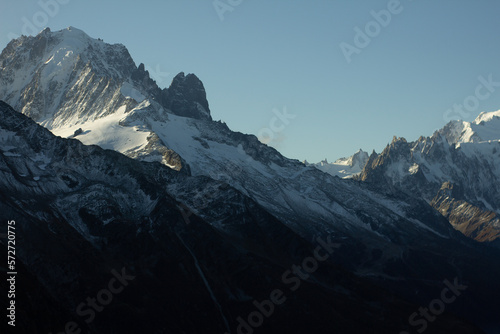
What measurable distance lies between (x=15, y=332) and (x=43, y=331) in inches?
617

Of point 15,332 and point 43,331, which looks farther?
point 43,331

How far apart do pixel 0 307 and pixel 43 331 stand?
51.6 ft

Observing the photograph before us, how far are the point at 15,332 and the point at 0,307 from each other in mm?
10306

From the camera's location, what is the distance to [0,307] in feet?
623

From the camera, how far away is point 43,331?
199 metres

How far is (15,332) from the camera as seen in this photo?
183875mm
